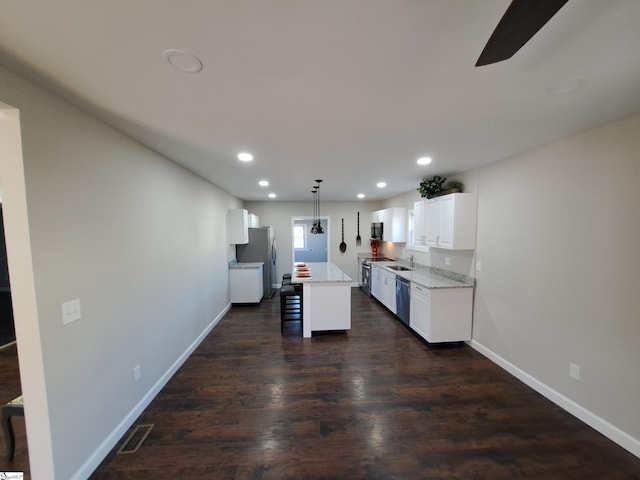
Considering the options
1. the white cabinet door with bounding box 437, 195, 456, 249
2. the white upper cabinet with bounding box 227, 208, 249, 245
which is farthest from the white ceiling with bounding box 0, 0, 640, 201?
the white upper cabinet with bounding box 227, 208, 249, 245

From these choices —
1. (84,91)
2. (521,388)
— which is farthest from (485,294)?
(84,91)

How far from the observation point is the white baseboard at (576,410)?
5.93 feet

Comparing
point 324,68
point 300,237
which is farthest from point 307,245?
point 324,68

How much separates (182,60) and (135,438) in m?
2.73

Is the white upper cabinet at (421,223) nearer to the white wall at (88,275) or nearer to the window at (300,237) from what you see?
the white wall at (88,275)

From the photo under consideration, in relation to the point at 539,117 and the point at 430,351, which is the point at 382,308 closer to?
the point at 430,351

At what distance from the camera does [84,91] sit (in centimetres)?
142

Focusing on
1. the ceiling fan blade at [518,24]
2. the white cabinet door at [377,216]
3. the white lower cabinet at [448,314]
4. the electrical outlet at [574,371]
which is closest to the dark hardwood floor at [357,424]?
the white lower cabinet at [448,314]

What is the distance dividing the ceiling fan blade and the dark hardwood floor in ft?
7.88

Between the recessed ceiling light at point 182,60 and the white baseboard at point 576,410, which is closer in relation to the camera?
the recessed ceiling light at point 182,60

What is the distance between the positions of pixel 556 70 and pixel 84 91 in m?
2.67

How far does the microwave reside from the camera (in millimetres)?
6082

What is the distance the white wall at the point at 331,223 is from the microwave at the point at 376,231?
47 centimetres

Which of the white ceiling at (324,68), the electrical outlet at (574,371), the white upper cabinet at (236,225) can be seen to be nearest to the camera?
the white ceiling at (324,68)
